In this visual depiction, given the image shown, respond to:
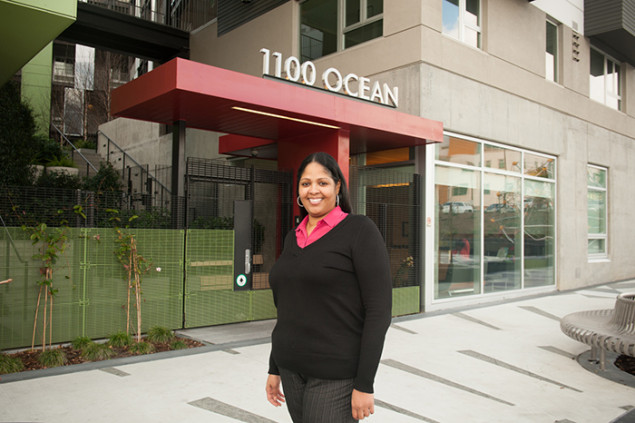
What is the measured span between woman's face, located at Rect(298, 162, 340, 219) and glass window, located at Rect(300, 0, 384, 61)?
8560 millimetres

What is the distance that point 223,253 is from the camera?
24.0 ft

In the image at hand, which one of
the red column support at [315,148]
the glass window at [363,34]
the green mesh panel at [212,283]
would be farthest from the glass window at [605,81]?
the green mesh panel at [212,283]

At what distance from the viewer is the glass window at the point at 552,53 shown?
12.6 metres

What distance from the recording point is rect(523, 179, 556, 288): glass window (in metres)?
11.7

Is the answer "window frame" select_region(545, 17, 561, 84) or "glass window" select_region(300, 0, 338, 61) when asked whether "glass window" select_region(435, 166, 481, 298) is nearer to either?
"glass window" select_region(300, 0, 338, 61)

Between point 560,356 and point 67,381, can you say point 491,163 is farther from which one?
point 67,381

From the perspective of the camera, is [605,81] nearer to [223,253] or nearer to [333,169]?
[223,253]

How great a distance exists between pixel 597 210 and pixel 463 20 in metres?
7.60

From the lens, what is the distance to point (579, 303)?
1065cm

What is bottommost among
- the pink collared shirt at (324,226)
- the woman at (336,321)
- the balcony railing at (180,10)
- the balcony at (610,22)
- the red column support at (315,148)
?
the woman at (336,321)

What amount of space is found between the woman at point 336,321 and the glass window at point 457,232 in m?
7.85

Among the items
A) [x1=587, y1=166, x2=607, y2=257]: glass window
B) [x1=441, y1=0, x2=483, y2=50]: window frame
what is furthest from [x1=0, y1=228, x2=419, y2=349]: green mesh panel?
[x1=587, y1=166, x2=607, y2=257]: glass window

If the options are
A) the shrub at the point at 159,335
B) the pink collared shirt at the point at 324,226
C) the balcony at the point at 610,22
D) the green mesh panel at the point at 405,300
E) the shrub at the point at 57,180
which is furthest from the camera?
the balcony at the point at 610,22

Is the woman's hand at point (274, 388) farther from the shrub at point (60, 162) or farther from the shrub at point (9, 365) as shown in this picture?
the shrub at point (60, 162)
